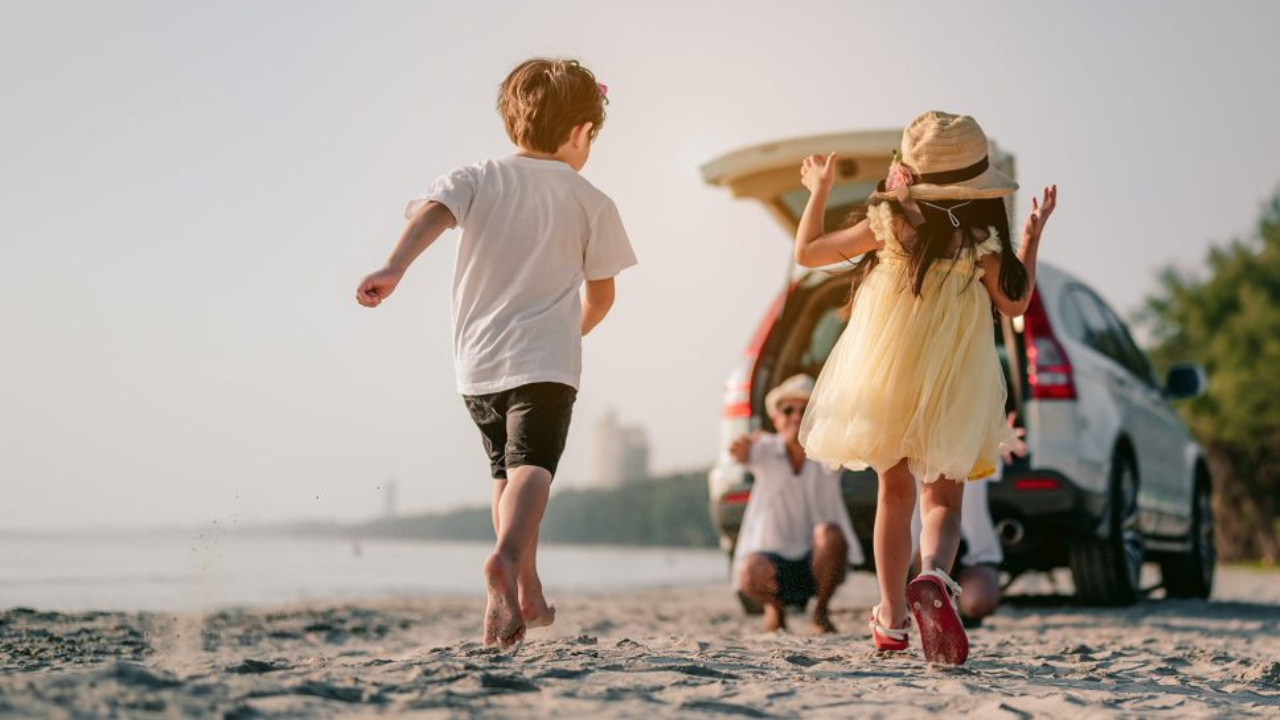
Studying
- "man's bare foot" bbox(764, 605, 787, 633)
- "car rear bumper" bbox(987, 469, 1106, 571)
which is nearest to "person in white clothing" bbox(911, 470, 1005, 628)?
"car rear bumper" bbox(987, 469, 1106, 571)

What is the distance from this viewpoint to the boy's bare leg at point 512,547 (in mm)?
4031

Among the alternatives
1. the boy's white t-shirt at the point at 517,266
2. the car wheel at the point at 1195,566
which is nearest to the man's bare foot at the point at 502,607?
the boy's white t-shirt at the point at 517,266

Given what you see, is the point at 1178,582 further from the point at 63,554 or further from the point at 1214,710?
the point at 63,554

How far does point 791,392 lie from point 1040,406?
121 cm

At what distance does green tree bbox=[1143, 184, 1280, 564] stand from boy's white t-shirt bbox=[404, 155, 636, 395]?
1005 inches

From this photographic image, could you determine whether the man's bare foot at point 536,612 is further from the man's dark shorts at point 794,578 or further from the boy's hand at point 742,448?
the boy's hand at point 742,448

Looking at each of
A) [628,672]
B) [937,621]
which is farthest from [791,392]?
[628,672]

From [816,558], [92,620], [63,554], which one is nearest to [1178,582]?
[816,558]

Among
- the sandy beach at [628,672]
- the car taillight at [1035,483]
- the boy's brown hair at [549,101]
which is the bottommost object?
the sandy beach at [628,672]

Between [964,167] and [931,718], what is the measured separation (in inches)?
74.6

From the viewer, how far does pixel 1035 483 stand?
7.06 meters

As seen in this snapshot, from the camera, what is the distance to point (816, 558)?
22.1ft

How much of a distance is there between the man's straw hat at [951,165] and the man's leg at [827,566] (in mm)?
2499

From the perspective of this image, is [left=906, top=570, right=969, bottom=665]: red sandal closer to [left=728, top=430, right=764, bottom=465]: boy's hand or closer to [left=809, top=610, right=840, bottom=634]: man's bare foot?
[left=809, top=610, right=840, bottom=634]: man's bare foot
